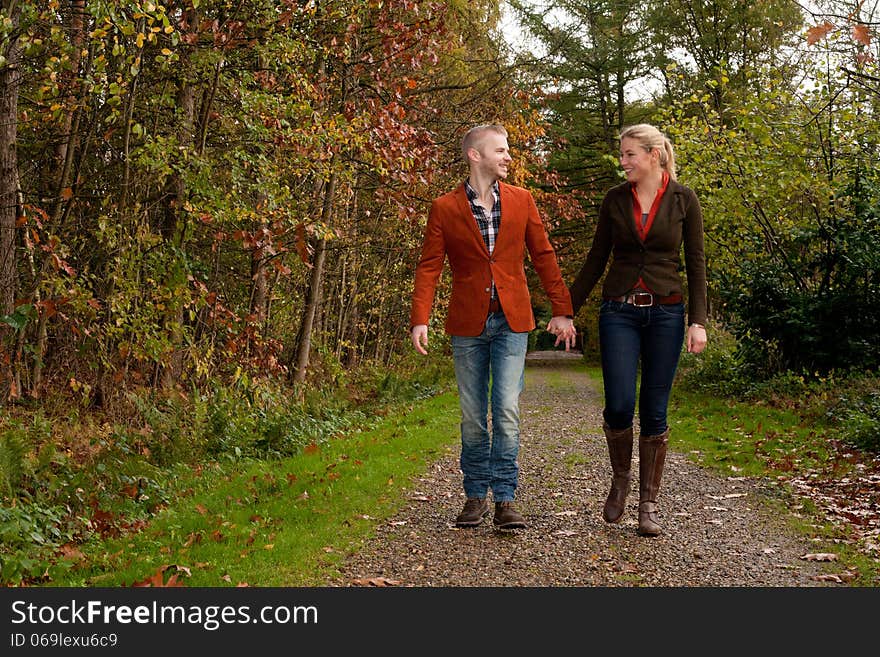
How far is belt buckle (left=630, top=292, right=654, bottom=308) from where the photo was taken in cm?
562

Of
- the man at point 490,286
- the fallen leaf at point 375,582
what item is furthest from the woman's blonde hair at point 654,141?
the fallen leaf at point 375,582

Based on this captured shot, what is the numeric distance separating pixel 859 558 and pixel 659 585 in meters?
1.42

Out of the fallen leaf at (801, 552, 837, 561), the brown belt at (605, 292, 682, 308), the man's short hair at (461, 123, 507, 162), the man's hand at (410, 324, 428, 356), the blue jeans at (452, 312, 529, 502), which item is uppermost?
the man's short hair at (461, 123, 507, 162)

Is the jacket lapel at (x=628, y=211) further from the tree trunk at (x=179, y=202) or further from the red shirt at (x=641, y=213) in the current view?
the tree trunk at (x=179, y=202)

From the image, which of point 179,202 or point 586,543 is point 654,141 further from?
point 179,202

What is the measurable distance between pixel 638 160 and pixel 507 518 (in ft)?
7.86

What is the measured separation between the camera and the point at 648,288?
562 centimetres

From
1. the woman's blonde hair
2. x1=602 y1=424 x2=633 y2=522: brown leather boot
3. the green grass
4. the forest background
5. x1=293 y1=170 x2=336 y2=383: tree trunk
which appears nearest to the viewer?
the green grass

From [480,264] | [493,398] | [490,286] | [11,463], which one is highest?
[480,264]

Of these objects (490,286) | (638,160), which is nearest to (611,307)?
(490,286)

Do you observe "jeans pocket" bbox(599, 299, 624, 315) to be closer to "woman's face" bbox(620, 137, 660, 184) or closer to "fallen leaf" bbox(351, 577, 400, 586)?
"woman's face" bbox(620, 137, 660, 184)

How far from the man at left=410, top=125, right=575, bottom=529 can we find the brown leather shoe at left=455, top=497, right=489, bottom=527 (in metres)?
0.18

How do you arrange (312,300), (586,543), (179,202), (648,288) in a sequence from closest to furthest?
(648,288) < (586,543) < (179,202) < (312,300)

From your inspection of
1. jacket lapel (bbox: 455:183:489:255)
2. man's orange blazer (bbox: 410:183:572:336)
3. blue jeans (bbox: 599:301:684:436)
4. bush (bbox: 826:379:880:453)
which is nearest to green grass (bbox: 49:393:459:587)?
man's orange blazer (bbox: 410:183:572:336)
